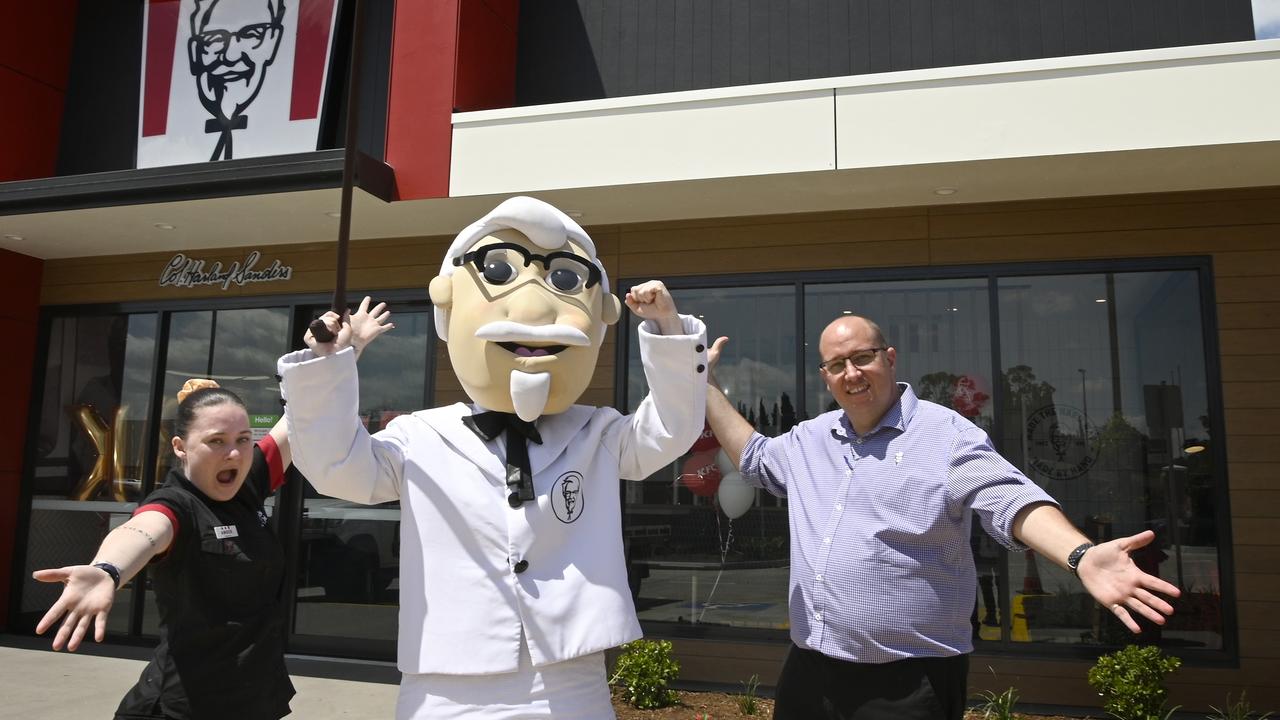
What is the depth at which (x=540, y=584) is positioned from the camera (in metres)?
2.48

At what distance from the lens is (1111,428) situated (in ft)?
19.4

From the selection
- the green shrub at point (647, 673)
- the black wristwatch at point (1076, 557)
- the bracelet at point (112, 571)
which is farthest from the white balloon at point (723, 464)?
the bracelet at point (112, 571)

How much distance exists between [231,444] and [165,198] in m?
4.20

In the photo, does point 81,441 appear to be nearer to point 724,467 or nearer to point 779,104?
point 724,467

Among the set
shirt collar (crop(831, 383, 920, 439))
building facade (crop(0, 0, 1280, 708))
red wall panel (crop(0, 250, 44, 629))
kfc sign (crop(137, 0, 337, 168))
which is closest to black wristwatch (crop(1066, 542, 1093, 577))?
shirt collar (crop(831, 383, 920, 439))

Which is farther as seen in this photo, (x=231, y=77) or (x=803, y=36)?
(x=231, y=77)

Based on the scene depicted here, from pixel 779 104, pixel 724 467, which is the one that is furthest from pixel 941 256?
pixel 724 467

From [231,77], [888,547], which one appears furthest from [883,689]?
[231,77]

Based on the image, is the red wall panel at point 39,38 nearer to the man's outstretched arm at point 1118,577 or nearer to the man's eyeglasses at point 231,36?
the man's eyeglasses at point 231,36

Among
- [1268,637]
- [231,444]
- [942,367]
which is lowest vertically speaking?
[1268,637]

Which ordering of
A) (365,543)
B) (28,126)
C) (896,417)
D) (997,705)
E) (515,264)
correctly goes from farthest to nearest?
(28,126)
(365,543)
(997,705)
(896,417)
(515,264)

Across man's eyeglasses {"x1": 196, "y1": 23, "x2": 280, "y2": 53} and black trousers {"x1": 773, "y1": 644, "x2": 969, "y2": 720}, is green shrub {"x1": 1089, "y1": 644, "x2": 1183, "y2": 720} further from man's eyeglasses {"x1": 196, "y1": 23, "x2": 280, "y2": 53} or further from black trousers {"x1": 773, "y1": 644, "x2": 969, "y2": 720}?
man's eyeglasses {"x1": 196, "y1": 23, "x2": 280, "y2": 53}

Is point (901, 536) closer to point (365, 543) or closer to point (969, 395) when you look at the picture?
point (969, 395)

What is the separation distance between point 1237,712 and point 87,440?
28.3 feet
